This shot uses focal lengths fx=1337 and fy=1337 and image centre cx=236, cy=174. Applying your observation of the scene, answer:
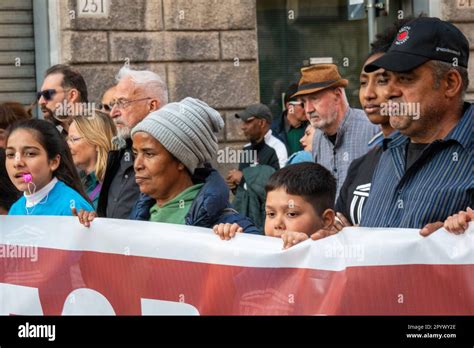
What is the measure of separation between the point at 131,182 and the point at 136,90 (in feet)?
2.60

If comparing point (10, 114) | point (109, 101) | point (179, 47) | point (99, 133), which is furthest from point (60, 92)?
point (179, 47)

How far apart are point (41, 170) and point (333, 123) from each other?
1.94 metres

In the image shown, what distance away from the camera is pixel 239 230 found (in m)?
5.09

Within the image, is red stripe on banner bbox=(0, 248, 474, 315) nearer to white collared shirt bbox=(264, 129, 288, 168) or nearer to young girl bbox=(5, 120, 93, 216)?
young girl bbox=(5, 120, 93, 216)

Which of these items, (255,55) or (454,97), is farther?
(255,55)

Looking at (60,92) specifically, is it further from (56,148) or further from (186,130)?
(186,130)

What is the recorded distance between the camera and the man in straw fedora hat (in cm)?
734

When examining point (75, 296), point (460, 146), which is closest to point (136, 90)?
point (75, 296)

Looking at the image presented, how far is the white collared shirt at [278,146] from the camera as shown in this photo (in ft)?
32.6

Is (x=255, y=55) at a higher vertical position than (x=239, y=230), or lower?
higher

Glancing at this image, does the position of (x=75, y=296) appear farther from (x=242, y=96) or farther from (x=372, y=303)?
(x=242, y=96)

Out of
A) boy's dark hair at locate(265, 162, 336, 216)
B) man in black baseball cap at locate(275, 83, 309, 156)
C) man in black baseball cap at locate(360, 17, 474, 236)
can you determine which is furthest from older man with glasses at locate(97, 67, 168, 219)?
man in black baseball cap at locate(275, 83, 309, 156)

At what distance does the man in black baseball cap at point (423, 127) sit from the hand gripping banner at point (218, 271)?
0.24 meters

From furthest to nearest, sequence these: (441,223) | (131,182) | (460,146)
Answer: (131,182)
(460,146)
(441,223)
